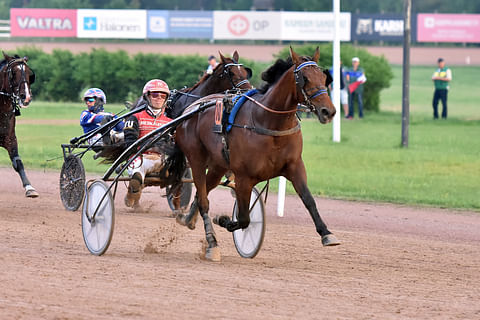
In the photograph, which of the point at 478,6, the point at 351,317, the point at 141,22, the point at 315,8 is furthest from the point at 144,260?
the point at 478,6

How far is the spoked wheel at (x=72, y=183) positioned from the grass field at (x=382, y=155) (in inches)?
138

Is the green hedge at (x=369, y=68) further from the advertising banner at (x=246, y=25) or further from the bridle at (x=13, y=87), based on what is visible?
the bridle at (x=13, y=87)

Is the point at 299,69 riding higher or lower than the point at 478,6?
lower

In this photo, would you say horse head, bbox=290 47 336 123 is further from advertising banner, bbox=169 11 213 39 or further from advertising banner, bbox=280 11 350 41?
advertising banner, bbox=169 11 213 39

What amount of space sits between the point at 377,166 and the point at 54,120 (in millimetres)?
10470

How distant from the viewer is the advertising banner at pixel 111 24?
3456 centimetres

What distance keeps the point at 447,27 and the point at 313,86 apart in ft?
107

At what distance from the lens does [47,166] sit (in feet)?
47.4

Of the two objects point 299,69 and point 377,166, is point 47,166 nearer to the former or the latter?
point 377,166

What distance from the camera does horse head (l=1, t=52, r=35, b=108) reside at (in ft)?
32.5

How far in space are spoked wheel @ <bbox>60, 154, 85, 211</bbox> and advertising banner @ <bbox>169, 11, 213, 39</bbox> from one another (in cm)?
2596

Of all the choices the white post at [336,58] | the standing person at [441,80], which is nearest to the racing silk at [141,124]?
the white post at [336,58]

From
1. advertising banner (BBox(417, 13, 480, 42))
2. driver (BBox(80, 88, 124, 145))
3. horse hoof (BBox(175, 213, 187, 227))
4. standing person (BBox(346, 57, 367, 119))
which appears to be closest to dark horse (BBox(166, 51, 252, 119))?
driver (BBox(80, 88, 124, 145))

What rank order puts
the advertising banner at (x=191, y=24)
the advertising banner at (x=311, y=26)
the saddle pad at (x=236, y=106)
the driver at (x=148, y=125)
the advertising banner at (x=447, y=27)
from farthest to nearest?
the advertising banner at (x=447, y=27)
the advertising banner at (x=191, y=24)
the advertising banner at (x=311, y=26)
the driver at (x=148, y=125)
the saddle pad at (x=236, y=106)
